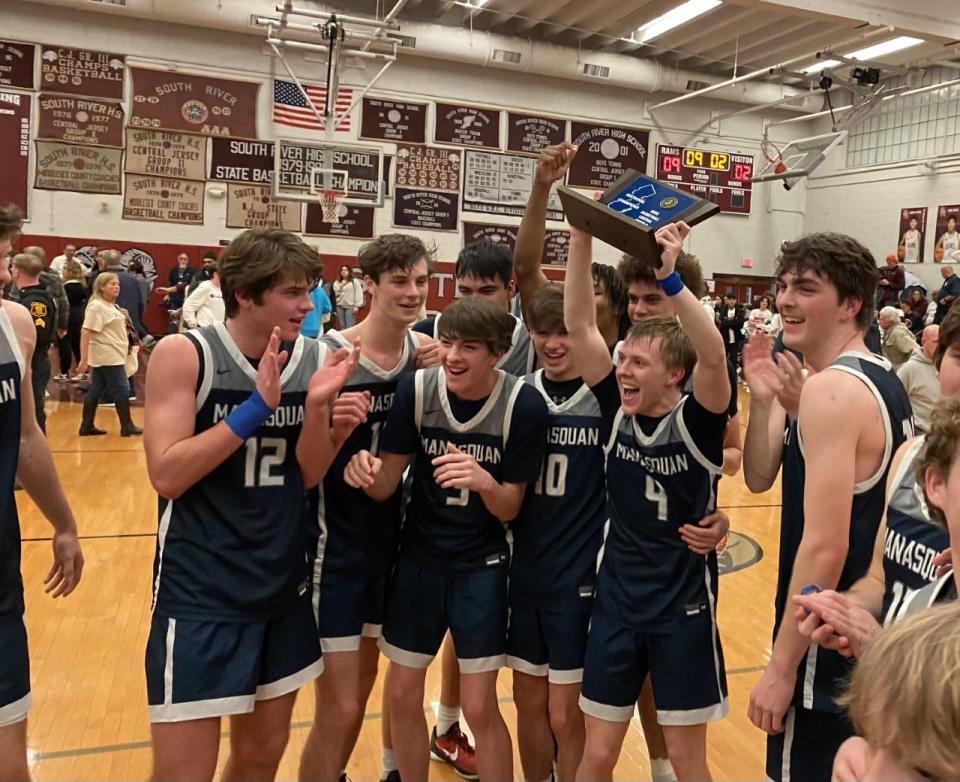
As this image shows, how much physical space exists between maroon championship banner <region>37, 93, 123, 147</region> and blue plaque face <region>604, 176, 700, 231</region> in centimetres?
1604

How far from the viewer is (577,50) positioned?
1752cm

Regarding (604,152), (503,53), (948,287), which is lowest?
(948,287)

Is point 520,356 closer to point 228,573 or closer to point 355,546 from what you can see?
point 355,546

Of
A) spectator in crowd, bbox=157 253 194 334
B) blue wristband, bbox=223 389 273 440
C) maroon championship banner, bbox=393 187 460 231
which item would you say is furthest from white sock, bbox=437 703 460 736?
maroon championship banner, bbox=393 187 460 231

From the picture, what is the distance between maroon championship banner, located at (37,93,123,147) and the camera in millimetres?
15477

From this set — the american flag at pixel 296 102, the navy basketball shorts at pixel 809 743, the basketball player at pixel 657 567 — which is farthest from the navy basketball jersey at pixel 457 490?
the american flag at pixel 296 102

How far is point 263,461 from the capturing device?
2389mm

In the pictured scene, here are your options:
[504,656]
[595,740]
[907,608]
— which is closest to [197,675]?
[504,656]

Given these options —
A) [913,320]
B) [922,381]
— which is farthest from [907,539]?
[913,320]

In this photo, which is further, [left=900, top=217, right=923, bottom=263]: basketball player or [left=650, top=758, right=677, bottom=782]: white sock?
[left=900, top=217, right=923, bottom=263]: basketball player

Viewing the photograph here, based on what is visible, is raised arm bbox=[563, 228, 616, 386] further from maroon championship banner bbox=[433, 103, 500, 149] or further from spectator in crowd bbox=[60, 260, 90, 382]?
maroon championship banner bbox=[433, 103, 500, 149]

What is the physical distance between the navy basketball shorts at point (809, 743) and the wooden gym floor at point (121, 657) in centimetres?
39

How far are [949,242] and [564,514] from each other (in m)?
17.9

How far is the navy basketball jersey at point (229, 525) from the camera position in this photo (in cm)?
229
